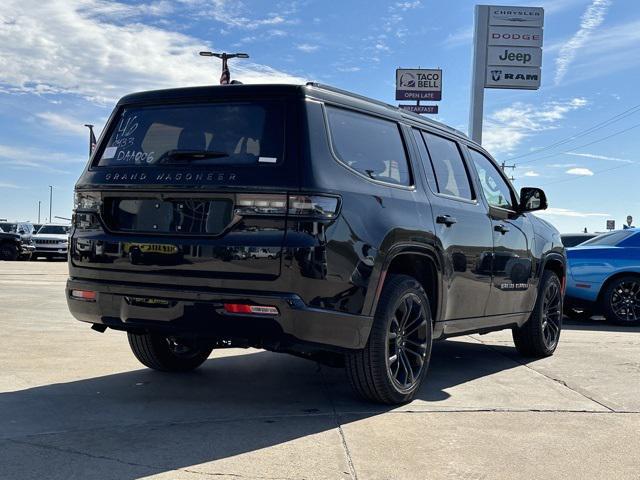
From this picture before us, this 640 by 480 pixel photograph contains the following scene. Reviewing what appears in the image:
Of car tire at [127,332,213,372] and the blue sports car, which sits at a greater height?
the blue sports car

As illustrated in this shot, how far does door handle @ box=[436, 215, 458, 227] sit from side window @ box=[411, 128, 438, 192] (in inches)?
8.9

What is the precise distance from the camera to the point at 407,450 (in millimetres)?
3865

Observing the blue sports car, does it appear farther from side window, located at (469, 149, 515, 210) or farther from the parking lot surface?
side window, located at (469, 149, 515, 210)

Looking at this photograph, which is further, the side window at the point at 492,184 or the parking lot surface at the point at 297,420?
the side window at the point at 492,184

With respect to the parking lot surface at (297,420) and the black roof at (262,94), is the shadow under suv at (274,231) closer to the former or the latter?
the black roof at (262,94)

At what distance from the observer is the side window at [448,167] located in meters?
5.52

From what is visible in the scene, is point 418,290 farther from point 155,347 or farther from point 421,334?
point 155,347

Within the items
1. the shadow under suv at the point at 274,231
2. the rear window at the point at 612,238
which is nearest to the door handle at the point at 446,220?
the shadow under suv at the point at 274,231

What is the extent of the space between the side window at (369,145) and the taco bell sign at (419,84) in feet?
101

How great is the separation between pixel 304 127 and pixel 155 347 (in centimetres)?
240

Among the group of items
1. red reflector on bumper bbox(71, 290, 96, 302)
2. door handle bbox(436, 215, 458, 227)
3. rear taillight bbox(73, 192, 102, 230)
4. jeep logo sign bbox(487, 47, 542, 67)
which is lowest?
red reflector on bumper bbox(71, 290, 96, 302)

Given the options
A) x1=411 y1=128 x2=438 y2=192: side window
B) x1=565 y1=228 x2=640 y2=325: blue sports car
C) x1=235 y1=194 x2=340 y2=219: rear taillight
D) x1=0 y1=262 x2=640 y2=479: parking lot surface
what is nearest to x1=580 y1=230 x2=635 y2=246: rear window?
x1=565 y1=228 x2=640 y2=325: blue sports car

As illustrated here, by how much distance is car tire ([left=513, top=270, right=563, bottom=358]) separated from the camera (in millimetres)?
6934

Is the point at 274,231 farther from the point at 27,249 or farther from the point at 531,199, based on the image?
the point at 27,249
